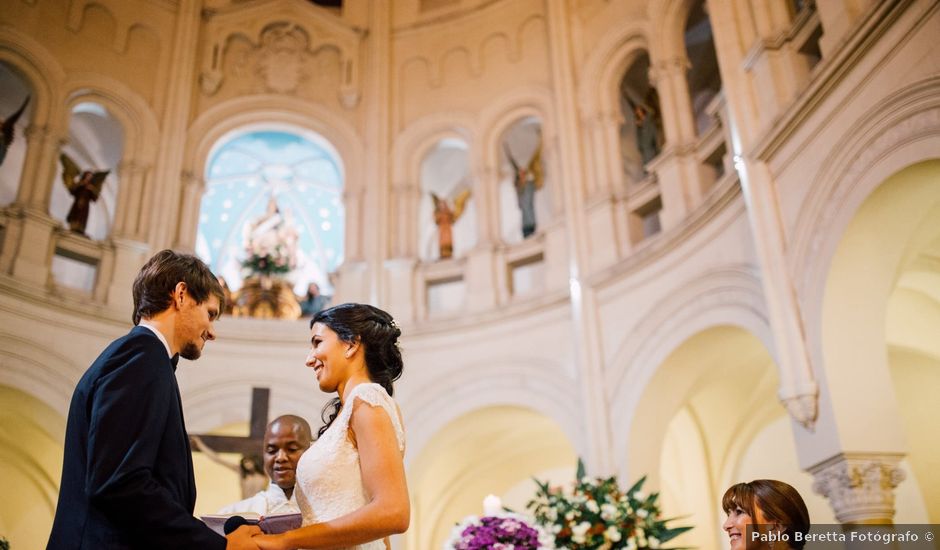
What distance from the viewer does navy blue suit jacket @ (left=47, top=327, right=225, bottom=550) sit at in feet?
7.43

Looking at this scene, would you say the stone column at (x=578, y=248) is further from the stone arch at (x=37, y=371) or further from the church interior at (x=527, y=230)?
the stone arch at (x=37, y=371)

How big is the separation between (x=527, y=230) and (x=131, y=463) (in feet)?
33.0

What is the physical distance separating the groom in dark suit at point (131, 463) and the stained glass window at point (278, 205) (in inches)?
506

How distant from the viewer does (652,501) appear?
6383 millimetres

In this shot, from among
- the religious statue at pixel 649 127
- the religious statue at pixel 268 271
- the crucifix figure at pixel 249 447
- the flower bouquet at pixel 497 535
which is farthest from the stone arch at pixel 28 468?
the religious statue at pixel 649 127

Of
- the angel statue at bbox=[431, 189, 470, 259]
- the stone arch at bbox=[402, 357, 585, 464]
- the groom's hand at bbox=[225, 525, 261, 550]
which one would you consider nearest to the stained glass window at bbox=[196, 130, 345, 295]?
the angel statue at bbox=[431, 189, 470, 259]

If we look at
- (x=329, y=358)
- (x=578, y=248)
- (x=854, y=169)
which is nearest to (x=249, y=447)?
(x=578, y=248)

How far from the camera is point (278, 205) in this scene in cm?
1534

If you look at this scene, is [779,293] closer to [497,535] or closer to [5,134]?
[497,535]

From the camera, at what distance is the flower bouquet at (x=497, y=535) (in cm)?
498

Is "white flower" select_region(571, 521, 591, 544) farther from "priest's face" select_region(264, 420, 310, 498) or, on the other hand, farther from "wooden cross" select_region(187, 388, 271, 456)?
"wooden cross" select_region(187, 388, 271, 456)

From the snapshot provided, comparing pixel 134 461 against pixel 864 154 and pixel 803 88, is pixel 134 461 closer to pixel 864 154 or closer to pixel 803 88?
pixel 864 154

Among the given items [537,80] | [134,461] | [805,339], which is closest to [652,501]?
[805,339]

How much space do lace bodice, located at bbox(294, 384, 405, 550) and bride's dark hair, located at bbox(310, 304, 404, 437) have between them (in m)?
0.19
